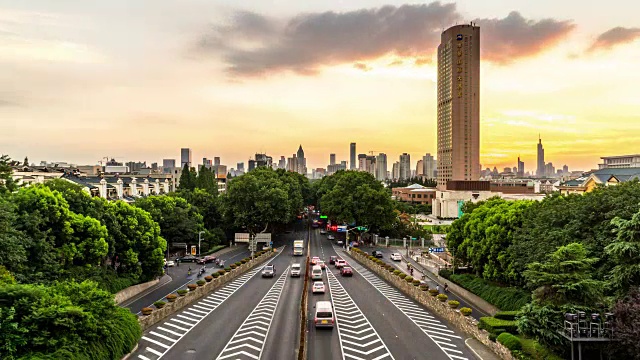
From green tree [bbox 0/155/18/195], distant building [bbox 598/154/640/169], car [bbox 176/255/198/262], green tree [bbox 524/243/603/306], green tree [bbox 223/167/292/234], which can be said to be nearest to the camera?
green tree [bbox 524/243/603/306]

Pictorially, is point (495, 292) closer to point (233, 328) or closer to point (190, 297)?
point (233, 328)

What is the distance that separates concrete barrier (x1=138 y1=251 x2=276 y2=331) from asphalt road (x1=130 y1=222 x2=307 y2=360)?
499 millimetres

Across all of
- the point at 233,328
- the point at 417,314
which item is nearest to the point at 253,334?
the point at 233,328

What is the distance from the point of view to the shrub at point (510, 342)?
24.0 metres

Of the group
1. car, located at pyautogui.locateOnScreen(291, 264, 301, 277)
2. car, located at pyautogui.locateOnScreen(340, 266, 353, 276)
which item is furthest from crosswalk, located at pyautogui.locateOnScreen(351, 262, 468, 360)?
car, located at pyautogui.locateOnScreen(291, 264, 301, 277)

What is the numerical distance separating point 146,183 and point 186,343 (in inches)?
4033

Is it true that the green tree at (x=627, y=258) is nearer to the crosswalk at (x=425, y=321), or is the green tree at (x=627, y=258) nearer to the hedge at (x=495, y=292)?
the crosswalk at (x=425, y=321)

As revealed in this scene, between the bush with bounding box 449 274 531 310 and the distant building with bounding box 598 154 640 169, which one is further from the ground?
the distant building with bounding box 598 154 640 169

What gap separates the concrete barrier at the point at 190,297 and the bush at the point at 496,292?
23912 millimetres

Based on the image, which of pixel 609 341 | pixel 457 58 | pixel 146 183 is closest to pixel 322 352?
pixel 609 341

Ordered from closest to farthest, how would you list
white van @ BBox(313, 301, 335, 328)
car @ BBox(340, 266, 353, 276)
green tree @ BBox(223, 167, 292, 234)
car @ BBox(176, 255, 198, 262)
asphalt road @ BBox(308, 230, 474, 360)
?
asphalt road @ BBox(308, 230, 474, 360), white van @ BBox(313, 301, 335, 328), car @ BBox(340, 266, 353, 276), car @ BBox(176, 255, 198, 262), green tree @ BBox(223, 167, 292, 234)

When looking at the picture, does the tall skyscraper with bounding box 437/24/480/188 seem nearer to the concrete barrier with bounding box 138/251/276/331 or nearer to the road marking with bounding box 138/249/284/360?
the concrete barrier with bounding box 138/251/276/331

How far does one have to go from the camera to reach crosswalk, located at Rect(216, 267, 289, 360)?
2509cm

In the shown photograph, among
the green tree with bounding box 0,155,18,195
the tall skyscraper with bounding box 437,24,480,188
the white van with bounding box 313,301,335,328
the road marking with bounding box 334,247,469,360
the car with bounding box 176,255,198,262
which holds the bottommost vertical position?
the car with bounding box 176,255,198,262
